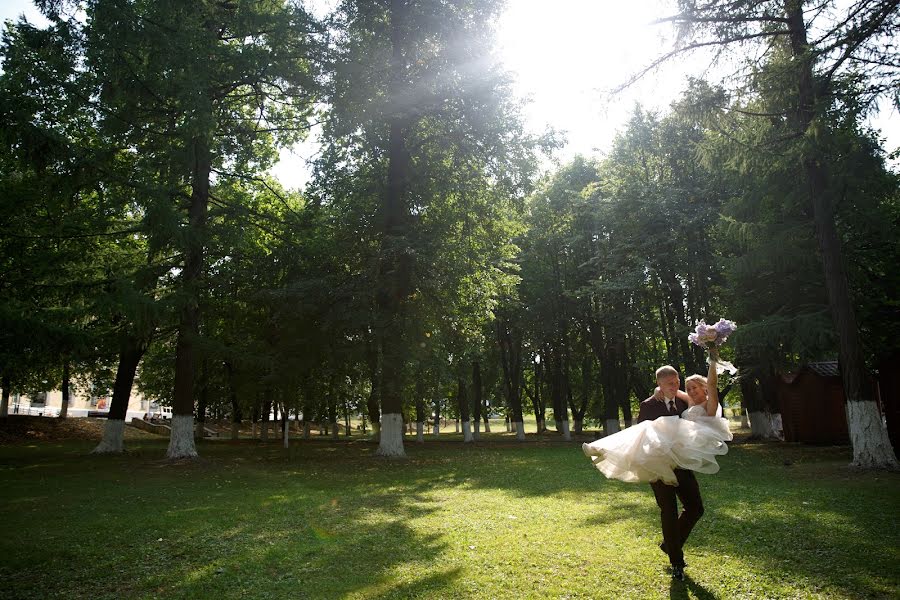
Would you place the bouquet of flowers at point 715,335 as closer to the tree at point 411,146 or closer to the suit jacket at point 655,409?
the suit jacket at point 655,409

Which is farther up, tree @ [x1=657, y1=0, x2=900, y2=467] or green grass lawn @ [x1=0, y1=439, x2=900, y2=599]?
tree @ [x1=657, y1=0, x2=900, y2=467]

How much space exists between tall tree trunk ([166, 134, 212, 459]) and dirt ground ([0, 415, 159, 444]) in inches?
632

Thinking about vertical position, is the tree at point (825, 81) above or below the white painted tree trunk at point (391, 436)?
above

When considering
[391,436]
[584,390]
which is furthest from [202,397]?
[584,390]

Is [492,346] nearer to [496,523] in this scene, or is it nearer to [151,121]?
[151,121]

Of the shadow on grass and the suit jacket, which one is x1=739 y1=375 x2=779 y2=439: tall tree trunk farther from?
the shadow on grass

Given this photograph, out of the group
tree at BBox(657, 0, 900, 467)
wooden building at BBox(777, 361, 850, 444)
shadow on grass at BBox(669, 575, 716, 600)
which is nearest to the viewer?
shadow on grass at BBox(669, 575, 716, 600)

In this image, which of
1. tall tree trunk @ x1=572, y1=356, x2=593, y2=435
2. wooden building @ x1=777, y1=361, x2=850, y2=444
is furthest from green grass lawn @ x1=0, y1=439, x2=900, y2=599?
tall tree trunk @ x1=572, y1=356, x2=593, y2=435

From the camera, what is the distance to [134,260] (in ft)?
66.8

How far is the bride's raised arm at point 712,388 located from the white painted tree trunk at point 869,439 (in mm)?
10839

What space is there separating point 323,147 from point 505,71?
7409mm

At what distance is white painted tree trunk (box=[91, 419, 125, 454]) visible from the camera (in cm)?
2250

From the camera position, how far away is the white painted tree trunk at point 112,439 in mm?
22500

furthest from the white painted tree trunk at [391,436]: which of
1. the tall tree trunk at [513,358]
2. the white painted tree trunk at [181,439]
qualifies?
the tall tree trunk at [513,358]
